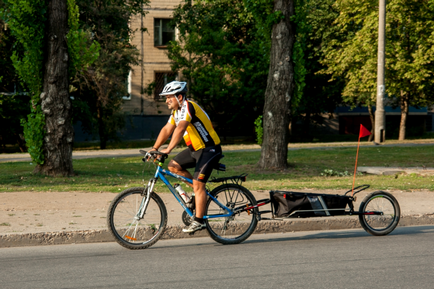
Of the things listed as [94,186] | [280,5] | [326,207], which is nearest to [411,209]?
[326,207]

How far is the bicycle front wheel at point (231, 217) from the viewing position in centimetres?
688

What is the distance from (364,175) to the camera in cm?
1393

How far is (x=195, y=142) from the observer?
6703mm

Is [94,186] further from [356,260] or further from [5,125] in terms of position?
[5,125]

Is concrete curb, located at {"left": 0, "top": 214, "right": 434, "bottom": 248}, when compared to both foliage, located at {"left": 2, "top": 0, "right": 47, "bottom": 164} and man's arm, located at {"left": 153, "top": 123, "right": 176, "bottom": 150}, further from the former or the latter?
foliage, located at {"left": 2, "top": 0, "right": 47, "bottom": 164}

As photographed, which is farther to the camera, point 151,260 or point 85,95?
point 85,95

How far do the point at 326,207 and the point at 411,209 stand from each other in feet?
7.83

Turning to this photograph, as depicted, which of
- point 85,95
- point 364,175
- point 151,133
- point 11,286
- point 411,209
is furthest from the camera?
point 151,133

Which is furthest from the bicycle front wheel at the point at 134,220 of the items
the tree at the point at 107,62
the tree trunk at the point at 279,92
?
the tree at the point at 107,62

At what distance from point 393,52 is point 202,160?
83.6 feet

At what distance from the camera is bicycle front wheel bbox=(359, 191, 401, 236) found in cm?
746

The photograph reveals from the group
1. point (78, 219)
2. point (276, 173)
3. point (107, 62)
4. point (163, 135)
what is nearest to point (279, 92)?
point (276, 173)

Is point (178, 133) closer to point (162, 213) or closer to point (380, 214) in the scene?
point (162, 213)

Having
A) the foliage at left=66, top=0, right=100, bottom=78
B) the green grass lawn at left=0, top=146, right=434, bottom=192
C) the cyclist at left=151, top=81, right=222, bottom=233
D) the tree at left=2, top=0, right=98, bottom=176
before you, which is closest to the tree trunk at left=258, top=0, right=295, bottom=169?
the green grass lawn at left=0, top=146, right=434, bottom=192
